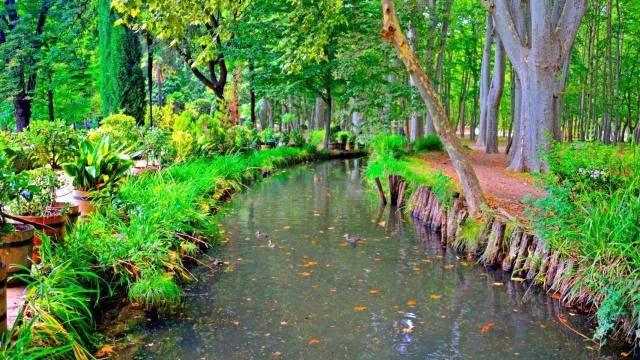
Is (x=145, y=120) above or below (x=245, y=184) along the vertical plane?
above

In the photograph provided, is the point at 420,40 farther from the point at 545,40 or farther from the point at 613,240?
the point at 613,240

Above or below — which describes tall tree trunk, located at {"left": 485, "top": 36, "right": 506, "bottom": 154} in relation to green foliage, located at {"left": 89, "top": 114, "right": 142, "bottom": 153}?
above

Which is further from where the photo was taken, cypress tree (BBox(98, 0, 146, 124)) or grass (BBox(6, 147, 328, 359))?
cypress tree (BBox(98, 0, 146, 124))

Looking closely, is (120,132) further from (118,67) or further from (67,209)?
(67,209)

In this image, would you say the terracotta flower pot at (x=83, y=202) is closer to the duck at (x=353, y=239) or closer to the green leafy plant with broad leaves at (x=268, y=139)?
the duck at (x=353, y=239)

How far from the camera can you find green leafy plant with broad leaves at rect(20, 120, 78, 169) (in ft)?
28.9

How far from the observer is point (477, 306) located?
20.1 feet

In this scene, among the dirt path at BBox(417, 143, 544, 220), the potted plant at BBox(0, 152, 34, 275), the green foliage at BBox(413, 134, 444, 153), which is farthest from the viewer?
the green foliage at BBox(413, 134, 444, 153)

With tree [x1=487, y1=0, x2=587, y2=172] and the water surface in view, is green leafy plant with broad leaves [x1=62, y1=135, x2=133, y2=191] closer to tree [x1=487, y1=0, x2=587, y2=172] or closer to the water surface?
the water surface

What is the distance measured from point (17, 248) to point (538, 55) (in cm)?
1193

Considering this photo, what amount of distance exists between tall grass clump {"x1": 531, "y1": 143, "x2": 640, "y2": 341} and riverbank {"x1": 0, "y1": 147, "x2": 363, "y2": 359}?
4.12 m

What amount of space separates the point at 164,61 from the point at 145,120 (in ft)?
21.2

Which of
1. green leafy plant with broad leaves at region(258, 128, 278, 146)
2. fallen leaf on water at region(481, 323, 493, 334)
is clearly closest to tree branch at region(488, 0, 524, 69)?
fallen leaf on water at region(481, 323, 493, 334)

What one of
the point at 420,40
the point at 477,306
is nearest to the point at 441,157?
the point at 420,40
